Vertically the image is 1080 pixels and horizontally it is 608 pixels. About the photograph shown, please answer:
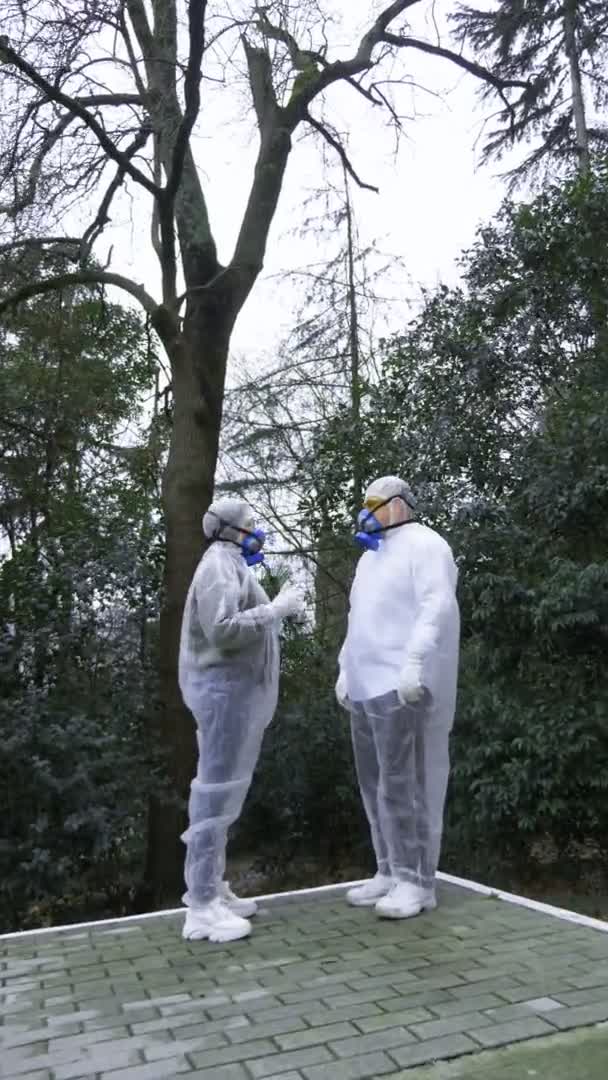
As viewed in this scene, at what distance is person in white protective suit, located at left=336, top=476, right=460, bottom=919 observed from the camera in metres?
4.31

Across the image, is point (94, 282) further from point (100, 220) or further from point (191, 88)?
point (191, 88)

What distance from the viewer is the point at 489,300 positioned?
8336 millimetres

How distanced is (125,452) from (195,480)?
3.79m

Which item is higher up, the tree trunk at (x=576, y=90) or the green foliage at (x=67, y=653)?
the tree trunk at (x=576, y=90)

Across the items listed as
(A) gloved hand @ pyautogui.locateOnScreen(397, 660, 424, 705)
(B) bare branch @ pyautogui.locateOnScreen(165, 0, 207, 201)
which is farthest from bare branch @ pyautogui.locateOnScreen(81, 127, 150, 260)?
(A) gloved hand @ pyautogui.locateOnScreen(397, 660, 424, 705)

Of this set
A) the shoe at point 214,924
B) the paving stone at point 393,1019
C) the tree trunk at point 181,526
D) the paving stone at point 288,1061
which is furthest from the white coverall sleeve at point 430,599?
the tree trunk at point 181,526

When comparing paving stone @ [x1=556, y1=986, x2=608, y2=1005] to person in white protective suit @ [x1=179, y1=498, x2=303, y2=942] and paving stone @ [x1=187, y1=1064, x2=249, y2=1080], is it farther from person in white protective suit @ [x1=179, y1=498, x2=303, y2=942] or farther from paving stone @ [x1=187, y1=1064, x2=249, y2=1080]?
person in white protective suit @ [x1=179, y1=498, x2=303, y2=942]

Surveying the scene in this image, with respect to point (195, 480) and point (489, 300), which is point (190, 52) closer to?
point (195, 480)

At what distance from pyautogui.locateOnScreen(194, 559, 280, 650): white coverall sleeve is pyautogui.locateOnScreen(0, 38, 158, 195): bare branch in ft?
10.6

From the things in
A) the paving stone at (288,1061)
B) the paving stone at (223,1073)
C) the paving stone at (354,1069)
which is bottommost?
the paving stone at (223,1073)

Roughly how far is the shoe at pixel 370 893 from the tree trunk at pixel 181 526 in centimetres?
192

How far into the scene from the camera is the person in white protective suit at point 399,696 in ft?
14.1

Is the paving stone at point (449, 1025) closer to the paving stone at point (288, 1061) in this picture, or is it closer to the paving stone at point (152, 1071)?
the paving stone at point (288, 1061)

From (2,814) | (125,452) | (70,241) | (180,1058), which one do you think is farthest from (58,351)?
(180,1058)
